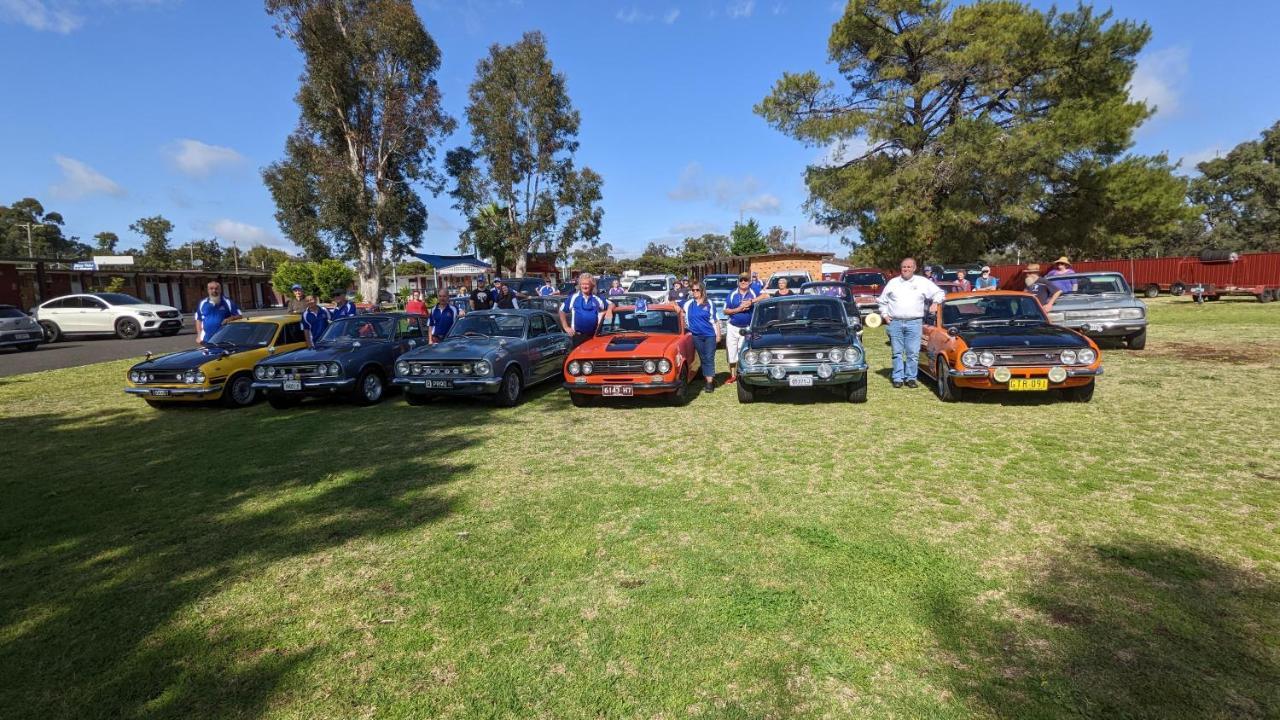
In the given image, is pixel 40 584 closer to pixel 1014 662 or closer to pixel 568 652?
pixel 568 652

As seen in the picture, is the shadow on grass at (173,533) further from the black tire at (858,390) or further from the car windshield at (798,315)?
the black tire at (858,390)

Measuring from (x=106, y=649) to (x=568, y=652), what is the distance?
7.56ft

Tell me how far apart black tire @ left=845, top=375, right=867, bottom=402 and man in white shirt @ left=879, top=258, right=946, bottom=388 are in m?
1.04

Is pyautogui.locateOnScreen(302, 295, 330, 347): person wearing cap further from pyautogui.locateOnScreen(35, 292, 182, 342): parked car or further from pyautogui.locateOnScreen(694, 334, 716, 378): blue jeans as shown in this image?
pyautogui.locateOnScreen(35, 292, 182, 342): parked car

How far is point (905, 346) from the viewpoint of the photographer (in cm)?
858

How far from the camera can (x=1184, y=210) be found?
26484 millimetres

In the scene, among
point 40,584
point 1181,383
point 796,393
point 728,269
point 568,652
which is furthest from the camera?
point 728,269

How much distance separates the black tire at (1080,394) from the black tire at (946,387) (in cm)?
123

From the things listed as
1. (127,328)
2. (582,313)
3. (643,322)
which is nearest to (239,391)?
(582,313)

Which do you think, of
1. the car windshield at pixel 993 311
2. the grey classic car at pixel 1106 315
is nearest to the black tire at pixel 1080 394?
the car windshield at pixel 993 311

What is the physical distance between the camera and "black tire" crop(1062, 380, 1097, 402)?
7239 millimetres

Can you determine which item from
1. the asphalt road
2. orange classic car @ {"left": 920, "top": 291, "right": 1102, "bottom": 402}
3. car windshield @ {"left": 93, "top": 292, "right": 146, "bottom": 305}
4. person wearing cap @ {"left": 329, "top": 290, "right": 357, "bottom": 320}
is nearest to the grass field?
orange classic car @ {"left": 920, "top": 291, "right": 1102, "bottom": 402}

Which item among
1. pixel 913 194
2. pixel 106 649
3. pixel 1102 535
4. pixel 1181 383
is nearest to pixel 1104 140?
pixel 913 194

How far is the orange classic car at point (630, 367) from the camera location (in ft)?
25.6
